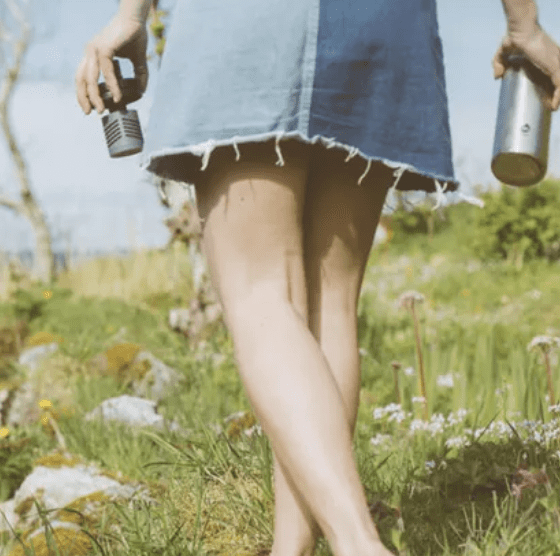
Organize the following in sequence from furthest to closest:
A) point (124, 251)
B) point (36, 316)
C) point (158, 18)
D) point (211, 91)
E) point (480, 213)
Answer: point (124, 251) < point (480, 213) < point (36, 316) < point (158, 18) < point (211, 91)

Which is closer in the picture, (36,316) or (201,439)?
(201,439)

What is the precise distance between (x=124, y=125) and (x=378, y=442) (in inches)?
52.8

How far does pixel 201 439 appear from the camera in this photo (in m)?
2.43

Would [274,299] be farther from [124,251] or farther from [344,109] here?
[124,251]

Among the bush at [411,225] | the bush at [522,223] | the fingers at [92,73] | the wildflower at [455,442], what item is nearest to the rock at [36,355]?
the wildflower at [455,442]

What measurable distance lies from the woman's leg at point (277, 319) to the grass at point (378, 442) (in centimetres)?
13

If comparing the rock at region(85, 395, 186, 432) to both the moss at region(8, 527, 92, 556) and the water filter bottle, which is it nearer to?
the moss at region(8, 527, 92, 556)

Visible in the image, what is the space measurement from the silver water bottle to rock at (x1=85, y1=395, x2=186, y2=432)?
1.78 metres

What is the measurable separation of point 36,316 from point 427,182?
5.46 m

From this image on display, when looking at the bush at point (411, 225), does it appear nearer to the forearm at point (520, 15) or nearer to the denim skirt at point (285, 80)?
the forearm at point (520, 15)

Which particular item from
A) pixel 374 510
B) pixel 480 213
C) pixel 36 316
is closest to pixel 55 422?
pixel 374 510

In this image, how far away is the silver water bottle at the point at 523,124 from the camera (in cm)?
178

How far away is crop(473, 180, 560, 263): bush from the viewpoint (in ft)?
31.4

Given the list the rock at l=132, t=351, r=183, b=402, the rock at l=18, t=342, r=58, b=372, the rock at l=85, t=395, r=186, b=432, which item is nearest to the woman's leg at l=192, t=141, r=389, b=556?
the rock at l=85, t=395, r=186, b=432
